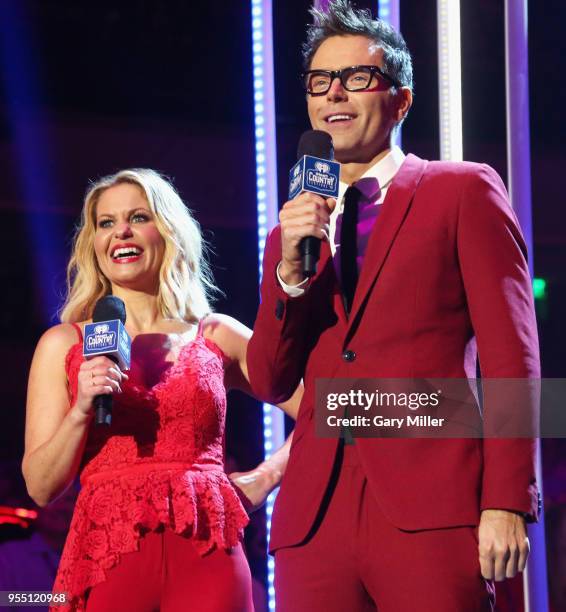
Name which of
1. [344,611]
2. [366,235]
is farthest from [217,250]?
[344,611]

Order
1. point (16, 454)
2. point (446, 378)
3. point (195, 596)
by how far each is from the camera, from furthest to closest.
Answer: point (16, 454)
point (195, 596)
point (446, 378)

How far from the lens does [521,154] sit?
2793 mm

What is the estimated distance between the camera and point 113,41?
15.0ft

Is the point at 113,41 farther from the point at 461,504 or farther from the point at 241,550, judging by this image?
the point at 461,504

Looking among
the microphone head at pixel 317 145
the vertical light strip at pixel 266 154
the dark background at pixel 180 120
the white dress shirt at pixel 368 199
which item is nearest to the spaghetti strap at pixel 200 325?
the vertical light strip at pixel 266 154

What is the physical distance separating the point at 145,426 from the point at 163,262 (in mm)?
519

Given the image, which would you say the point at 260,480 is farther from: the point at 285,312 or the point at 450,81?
the point at 450,81

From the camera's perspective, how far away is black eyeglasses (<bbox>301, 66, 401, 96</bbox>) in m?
2.08

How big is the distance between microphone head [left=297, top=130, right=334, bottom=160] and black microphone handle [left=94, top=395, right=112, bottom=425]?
0.68 m

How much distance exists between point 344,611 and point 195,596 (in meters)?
0.58

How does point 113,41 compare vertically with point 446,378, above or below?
above

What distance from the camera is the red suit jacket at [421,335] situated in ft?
5.62

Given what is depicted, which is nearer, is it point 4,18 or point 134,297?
point 134,297

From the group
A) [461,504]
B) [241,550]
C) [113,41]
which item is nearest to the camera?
[461,504]
